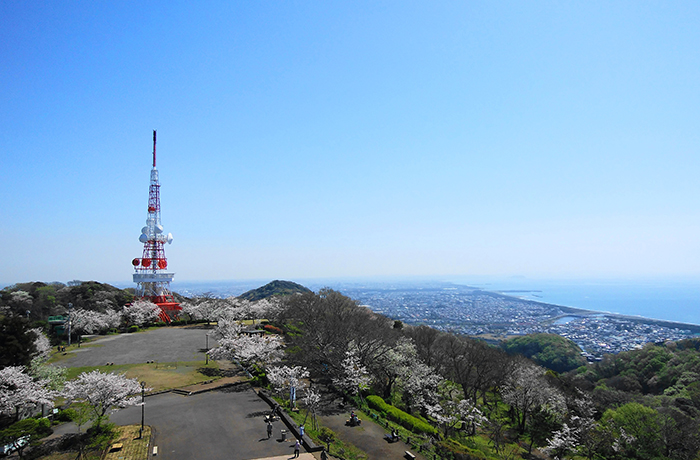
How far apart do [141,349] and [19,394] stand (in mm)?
25589

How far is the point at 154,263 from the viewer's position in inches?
2820

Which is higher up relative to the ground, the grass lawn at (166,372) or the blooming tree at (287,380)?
the blooming tree at (287,380)

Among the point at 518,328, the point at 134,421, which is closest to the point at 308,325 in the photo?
the point at 134,421

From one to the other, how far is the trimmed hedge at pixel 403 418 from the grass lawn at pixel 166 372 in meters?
17.4

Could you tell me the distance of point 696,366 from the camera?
49.8 m

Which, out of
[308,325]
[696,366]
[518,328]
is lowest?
[518,328]

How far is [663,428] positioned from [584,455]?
6.63 metres

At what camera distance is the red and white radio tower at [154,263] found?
233 feet

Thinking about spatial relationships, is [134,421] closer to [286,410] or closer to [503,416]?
[286,410]

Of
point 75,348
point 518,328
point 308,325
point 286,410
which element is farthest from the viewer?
point 518,328

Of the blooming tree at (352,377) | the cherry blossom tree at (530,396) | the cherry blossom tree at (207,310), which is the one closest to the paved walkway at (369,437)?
the blooming tree at (352,377)

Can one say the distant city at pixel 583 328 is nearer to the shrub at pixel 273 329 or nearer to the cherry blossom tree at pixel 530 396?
the shrub at pixel 273 329

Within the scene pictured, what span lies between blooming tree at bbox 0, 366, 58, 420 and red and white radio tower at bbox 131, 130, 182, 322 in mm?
47975

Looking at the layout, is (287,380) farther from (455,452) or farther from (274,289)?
(274,289)
